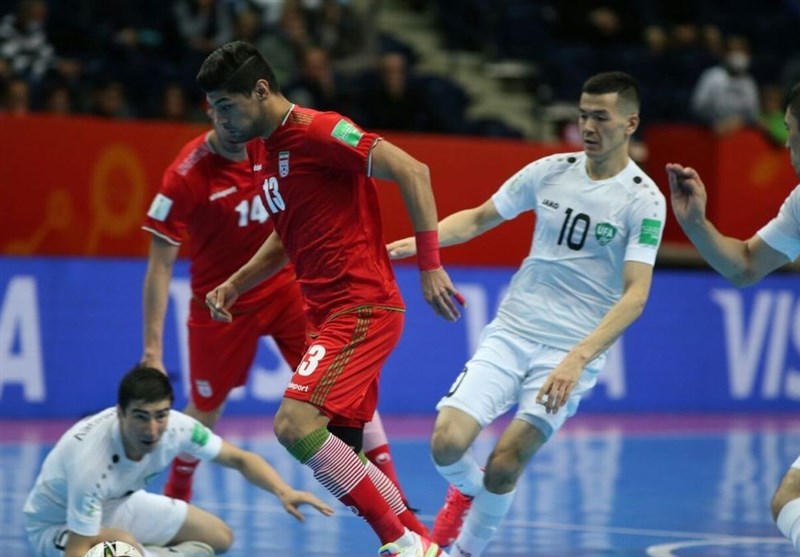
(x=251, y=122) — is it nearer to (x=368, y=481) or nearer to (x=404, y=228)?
(x=368, y=481)

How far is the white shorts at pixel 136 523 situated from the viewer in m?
7.70

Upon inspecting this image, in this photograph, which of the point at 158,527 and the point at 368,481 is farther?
the point at 158,527

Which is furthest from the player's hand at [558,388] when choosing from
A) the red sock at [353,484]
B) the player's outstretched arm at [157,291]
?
the player's outstretched arm at [157,291]

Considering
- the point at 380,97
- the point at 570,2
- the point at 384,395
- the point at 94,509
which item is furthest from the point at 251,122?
the point at 570,2

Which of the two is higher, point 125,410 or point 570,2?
point 570,2

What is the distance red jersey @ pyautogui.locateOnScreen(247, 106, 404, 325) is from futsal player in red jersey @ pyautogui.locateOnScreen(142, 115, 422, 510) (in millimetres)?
1703

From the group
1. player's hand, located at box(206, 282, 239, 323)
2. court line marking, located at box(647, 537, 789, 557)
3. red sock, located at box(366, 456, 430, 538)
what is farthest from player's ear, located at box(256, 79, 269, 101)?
court line marking, located at box(647, 537, 789, 557)

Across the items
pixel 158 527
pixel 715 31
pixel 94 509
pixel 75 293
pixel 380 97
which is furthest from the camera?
pixel 715 31

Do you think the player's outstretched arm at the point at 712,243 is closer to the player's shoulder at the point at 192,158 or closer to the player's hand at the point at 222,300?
the player's hand at the point at 222,300

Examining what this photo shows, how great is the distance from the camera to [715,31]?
2102 cm

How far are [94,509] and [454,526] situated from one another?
191 cm

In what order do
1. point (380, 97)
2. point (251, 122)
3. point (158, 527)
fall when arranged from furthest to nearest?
point (380, 97)
point (158, 527)
point (251, 122)

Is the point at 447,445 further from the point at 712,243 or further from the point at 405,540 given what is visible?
the point at 712,243

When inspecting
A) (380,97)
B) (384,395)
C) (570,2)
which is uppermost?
(570,2)
